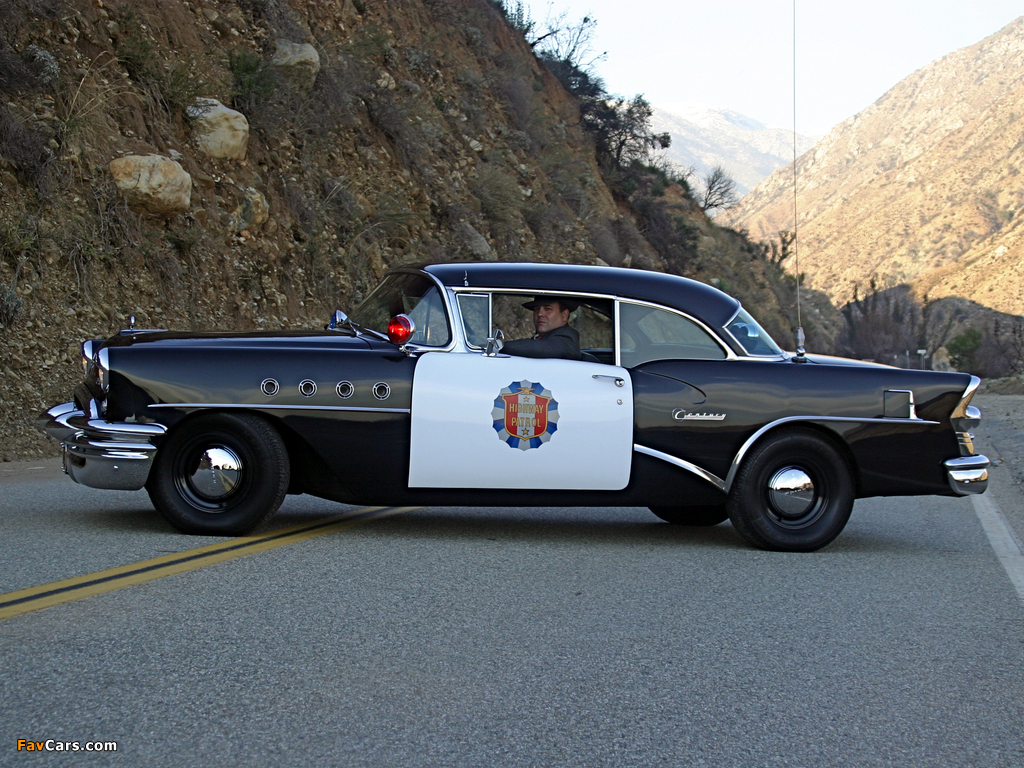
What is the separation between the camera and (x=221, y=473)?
570cm

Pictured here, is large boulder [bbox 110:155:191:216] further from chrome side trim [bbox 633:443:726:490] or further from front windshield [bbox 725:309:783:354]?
chrome side trim [bbox 633:443:726:490]

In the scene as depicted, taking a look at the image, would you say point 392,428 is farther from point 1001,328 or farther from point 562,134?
point 1001,328

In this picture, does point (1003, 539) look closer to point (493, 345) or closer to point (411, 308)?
point (493, 345)

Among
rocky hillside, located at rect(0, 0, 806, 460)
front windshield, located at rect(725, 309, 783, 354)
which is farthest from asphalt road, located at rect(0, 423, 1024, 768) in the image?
rocky hillside, located at rect(0, 0, 806, 460)

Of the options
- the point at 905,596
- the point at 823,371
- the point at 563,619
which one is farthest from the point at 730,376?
the point at 563,619

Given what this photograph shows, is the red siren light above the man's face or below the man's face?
below

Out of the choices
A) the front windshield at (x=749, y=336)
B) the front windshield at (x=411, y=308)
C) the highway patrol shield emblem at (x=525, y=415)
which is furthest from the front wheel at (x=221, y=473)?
the front windshield at (x=749, y=336)

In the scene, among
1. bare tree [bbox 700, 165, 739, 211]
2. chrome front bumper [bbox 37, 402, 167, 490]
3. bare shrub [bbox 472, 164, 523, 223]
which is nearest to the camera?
chrome front bumper [bbox 37, 402, 167, 490]

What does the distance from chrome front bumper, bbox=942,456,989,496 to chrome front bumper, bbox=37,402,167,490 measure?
177 inches

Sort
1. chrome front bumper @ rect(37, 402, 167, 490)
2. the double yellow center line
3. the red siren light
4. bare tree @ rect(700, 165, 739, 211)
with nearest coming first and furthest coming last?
the double yellow center line → chrome front bumper @ rect(37, 402, 167, 490) → the red siren light → bare tree @ rect(700, 165, 739, 211)

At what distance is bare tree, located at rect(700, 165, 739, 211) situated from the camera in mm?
54312

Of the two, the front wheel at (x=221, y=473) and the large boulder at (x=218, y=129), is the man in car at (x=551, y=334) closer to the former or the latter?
the front wheel at (x=221, y=473)

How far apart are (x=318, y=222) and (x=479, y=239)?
4997mm

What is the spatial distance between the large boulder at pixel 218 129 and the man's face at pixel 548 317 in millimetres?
10525
